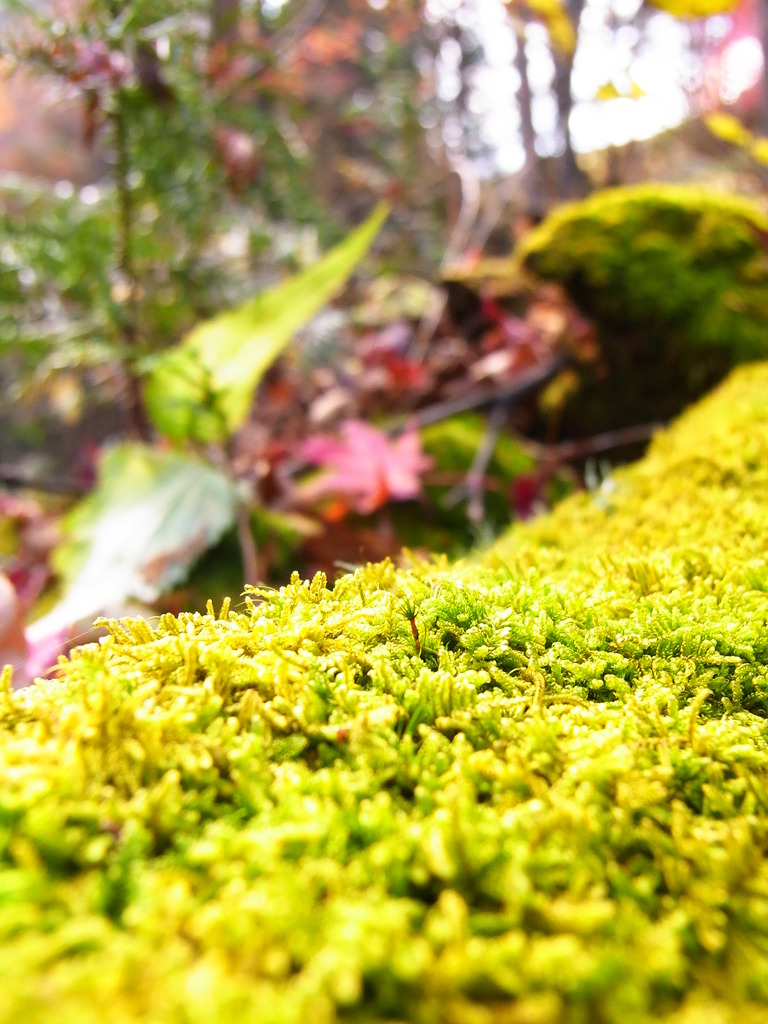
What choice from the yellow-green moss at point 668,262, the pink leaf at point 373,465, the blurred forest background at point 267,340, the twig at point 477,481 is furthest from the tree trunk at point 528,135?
the pink leaf at point 373,465

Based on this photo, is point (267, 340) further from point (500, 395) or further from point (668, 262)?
point (668, 262)

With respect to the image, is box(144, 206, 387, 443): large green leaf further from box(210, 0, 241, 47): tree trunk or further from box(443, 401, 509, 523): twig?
box(210, 0, 241, 47): tree trunk

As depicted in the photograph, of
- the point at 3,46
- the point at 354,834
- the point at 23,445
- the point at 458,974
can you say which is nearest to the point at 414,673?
the point at 354,834

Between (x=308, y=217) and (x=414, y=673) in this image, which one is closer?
(x=414, y=673)

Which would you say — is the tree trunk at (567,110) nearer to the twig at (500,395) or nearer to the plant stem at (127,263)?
the twig at (500,395)

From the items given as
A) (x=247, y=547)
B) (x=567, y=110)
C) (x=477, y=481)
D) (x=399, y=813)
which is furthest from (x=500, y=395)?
(x=567, y=110)

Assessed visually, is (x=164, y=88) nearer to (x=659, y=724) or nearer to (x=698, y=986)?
(x=659, y=724)
